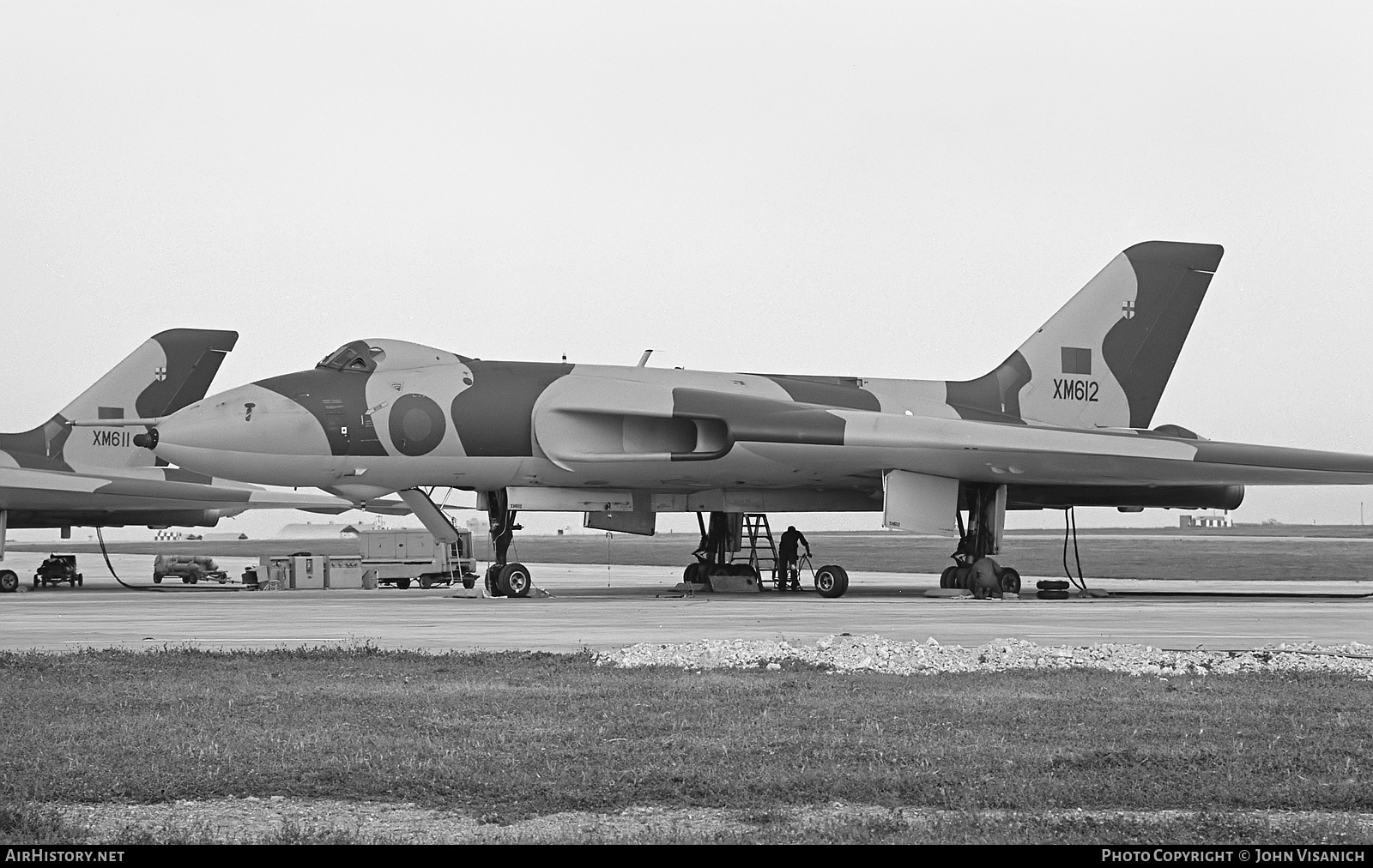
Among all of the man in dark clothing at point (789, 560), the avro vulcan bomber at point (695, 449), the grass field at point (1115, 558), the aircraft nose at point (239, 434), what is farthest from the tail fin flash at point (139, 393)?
the man in dark clothing at point (789, 560)

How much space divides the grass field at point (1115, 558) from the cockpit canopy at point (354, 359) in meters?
6.48

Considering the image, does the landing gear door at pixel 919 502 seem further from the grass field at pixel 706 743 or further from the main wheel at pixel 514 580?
the grass field at pixel 706 743

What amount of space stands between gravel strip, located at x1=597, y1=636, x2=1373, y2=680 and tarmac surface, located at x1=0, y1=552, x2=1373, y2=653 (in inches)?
43.2

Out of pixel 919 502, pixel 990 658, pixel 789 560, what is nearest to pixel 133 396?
pixel 789 560

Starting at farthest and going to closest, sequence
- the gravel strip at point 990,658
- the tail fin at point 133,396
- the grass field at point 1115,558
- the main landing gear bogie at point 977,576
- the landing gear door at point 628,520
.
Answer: the grass field at point 1115,558 → the tail fin at point 133,396 → the landing gear door at point 628,520 → the main landing gear bogie at point 977,576 → the gravel strip at point 990,658

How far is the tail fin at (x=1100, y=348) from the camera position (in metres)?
26.2

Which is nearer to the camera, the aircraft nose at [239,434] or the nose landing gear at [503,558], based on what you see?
the aircraft nose at [239,434]

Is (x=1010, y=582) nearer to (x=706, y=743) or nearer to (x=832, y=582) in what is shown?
(x=832, y=582)

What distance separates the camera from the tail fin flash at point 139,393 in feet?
106

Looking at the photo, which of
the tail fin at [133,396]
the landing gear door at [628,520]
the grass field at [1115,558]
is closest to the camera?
the landing gear door at [628,520]

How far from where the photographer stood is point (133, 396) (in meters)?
33.4

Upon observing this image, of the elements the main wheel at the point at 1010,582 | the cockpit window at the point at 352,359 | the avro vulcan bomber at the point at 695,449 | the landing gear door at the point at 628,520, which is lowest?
the main wheel at the point at 1010,582

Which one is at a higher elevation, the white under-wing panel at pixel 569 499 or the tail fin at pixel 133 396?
the tail fin at pixel 133 396

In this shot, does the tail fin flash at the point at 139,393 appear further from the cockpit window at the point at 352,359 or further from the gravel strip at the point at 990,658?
the gravel strip at the point at 990,658
